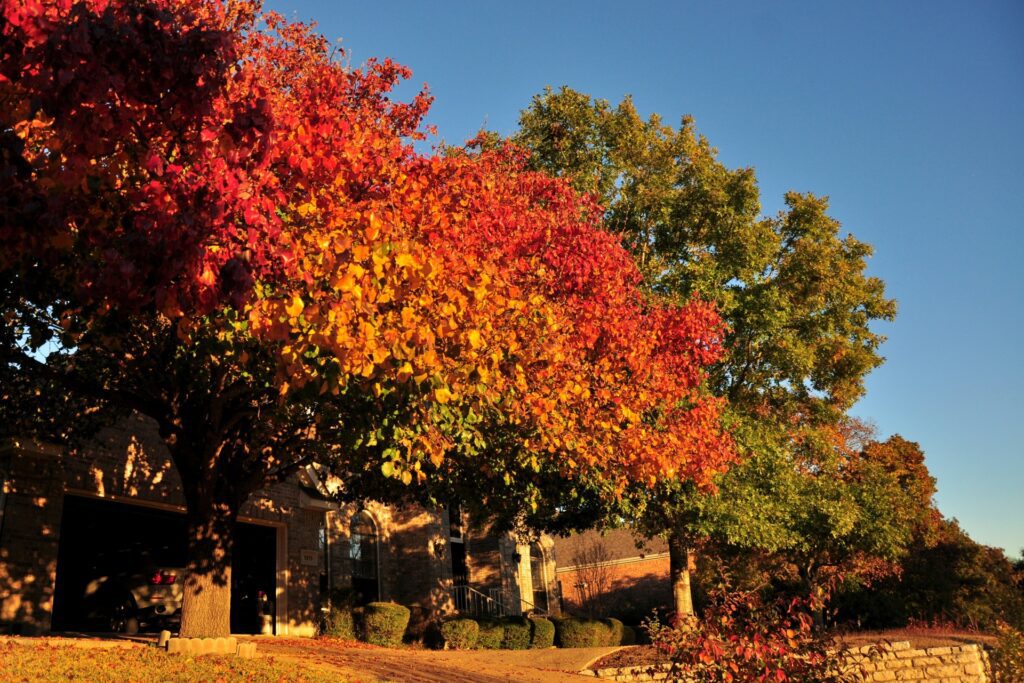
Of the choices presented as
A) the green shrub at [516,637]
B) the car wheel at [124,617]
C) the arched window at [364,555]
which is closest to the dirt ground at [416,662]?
the car wheel at [124,617]

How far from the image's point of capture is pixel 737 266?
22.3 m

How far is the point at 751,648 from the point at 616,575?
35.3 meters

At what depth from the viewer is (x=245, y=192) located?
6.68 m

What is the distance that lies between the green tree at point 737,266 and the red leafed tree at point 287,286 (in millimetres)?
3226

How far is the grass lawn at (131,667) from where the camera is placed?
998 centimetres

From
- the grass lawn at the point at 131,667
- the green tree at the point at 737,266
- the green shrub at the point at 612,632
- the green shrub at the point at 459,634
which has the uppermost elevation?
the green tree at the point at 737,266

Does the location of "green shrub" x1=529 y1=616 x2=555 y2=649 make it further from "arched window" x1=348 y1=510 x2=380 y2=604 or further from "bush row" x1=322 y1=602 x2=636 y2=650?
"arched window" x1=348 y1=510 x2=380 y2=604

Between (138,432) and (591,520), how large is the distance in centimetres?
1057

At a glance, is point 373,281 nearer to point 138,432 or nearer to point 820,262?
point 138,432

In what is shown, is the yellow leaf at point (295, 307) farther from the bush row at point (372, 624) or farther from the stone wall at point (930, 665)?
the stone wall at point (930, 665)

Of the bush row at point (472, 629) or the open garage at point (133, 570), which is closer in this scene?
the open garage at point (133, 570)

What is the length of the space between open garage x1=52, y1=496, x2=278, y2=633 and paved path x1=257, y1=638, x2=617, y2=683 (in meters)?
3.01

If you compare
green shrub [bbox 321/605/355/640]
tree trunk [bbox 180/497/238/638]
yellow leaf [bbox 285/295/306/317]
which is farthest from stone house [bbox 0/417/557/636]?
yellow leaf [bbox 285/295/306/317]

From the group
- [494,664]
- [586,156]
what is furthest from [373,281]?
[586,156]
